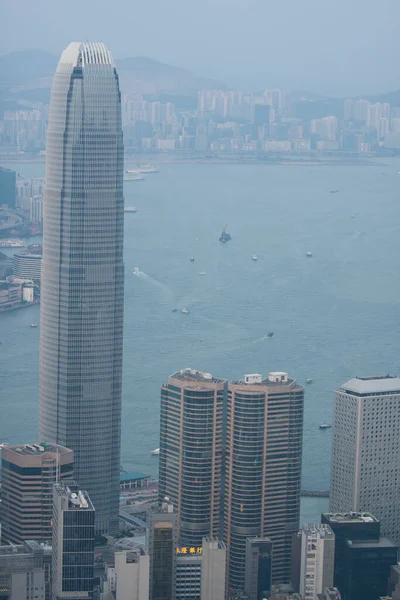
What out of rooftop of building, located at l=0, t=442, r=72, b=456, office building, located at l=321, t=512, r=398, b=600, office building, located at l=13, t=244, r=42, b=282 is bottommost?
office building, located at l=321, t=512, r=398, b=600

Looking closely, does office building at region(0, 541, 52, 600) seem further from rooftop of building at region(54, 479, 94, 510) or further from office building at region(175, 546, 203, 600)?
office building at region(175, 546, 203, 600)

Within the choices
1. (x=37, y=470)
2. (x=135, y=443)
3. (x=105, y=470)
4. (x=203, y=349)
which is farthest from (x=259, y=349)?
(x=37, y=470)

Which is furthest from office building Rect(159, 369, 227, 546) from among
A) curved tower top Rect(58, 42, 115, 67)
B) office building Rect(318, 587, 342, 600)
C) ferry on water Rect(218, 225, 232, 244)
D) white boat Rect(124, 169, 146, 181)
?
ferry on water Rect(218, 225, 232, 244)

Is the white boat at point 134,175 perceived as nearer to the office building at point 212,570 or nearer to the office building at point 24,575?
the office building at point 212,570

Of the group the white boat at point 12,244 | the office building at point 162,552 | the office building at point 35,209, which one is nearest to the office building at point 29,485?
the office building at point 162,552

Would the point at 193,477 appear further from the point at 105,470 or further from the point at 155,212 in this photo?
the point at 155,212

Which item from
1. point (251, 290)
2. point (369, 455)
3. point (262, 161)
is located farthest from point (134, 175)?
point (369, 455)

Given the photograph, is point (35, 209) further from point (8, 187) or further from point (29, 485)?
point (29, 485)
